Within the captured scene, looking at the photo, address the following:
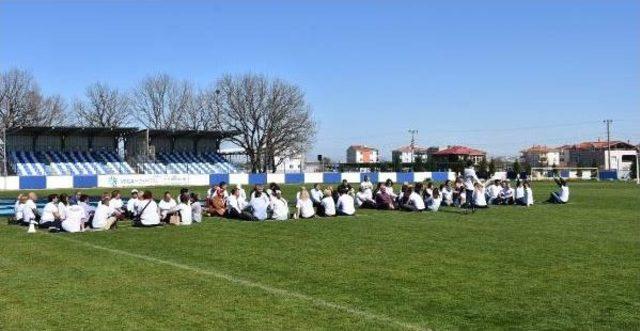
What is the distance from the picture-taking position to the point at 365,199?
2683 cm

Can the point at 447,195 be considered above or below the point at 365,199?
above

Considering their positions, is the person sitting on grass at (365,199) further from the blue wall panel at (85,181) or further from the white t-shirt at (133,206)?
the blue wall panel at (85,181)

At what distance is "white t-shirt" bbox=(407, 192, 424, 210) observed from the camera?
2519 centimetres

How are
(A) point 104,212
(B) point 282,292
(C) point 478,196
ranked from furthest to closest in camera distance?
(C) point 478,196 < (A) point 104,212 < (B) point 282,292

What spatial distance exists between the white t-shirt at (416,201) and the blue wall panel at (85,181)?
127ft

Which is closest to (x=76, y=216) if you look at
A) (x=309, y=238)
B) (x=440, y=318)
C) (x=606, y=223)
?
(x=309, y=238)

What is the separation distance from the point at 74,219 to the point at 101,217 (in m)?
0.78

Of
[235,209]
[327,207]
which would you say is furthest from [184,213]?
[327,207]

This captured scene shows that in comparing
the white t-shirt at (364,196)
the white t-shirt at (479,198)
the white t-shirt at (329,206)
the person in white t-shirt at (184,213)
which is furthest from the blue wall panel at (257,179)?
the person in white t-shirt at (184,213)

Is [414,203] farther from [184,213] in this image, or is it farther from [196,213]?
[184,213]

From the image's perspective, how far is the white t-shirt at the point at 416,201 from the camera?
25.2 meters

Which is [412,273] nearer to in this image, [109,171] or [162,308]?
[162,308]

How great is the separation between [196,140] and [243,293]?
71.3 m

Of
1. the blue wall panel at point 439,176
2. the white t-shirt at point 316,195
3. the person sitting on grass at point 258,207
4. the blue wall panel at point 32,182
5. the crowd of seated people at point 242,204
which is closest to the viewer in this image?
the crowd of seated people at point 242,204
